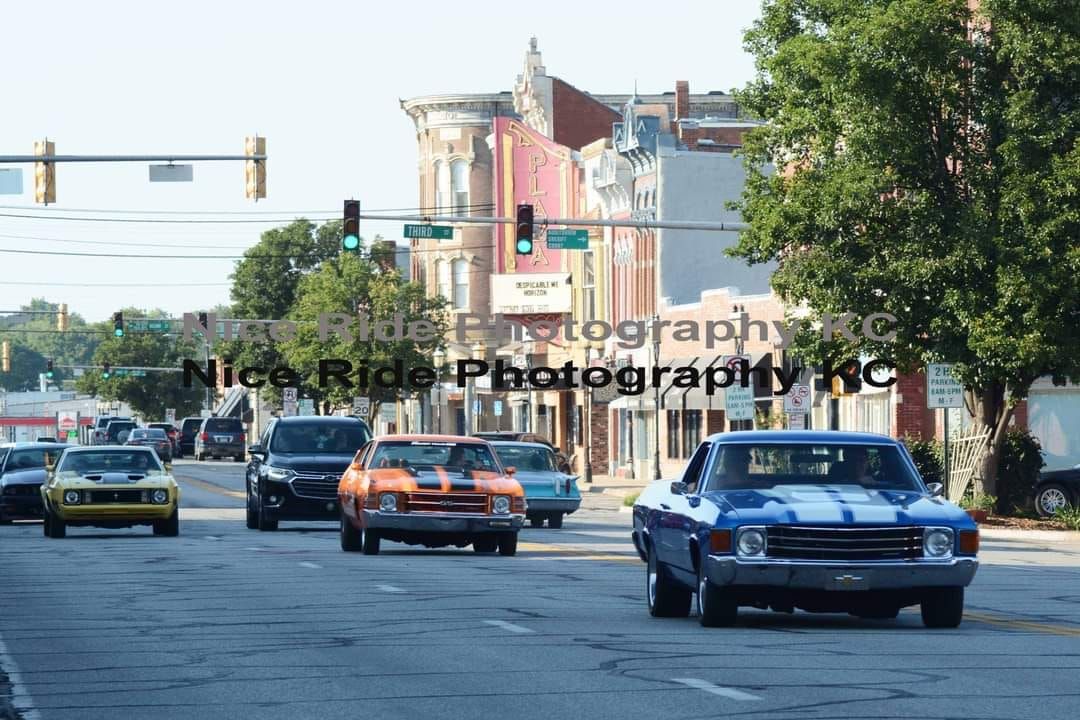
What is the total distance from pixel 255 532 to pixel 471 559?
8.85 m

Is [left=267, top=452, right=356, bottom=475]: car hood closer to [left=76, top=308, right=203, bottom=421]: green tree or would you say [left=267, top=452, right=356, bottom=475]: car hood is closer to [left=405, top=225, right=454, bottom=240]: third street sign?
[left=405, top=225, right=454, bottom=240]: third street sign

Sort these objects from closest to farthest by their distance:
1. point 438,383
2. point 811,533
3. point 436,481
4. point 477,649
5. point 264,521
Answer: point 477,649 < point 811,533 < point 436,481 < point 264,521 < point 438,383

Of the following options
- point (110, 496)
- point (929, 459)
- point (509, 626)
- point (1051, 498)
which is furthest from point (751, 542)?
point (929, 459)

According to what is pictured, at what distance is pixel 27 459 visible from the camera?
40.2 m

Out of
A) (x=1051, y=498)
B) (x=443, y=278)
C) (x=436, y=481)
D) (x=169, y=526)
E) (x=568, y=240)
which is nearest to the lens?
(x=436, y=481)

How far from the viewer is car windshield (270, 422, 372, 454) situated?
112 feet

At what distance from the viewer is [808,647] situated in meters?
14.5

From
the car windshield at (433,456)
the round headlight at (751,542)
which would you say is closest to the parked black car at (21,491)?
the car windshield at (433,456)

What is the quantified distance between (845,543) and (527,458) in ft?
77.7

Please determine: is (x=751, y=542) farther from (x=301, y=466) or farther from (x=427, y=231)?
(x=427, y=231)

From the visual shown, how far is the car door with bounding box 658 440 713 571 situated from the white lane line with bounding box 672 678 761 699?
134 inches

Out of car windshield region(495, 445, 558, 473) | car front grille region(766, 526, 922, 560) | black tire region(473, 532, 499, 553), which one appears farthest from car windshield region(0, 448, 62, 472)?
car front grille region(766, 526, 922, 560)

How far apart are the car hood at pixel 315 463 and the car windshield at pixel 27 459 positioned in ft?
24.7

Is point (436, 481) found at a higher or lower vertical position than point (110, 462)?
lower
